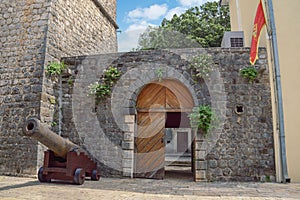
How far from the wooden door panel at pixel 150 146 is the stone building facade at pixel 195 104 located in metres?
0.17

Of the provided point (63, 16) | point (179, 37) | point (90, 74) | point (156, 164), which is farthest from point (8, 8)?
point (179, 37)

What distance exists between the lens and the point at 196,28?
16.1 metres

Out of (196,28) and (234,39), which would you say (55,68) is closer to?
(234,39)

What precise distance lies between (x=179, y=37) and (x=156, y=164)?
1118 cm

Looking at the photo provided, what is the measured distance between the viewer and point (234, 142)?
5961mm

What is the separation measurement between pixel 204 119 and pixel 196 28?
37.6 ft

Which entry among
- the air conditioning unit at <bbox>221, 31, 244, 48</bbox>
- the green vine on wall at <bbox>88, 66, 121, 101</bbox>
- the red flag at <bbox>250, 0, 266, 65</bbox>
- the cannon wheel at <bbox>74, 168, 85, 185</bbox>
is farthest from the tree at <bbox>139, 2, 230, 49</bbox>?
the cannon wheel at <bbox>74, 168, 85, 185</bbox>

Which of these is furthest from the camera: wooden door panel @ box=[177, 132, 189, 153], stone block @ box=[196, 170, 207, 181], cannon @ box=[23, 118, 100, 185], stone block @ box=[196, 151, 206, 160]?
wooden door panel @ box=[177, 132, 189, 153]

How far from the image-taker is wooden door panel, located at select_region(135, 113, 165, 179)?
646cm

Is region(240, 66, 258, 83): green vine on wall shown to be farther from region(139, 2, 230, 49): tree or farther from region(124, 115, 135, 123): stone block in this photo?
region(139, 2, 230, 49): tree

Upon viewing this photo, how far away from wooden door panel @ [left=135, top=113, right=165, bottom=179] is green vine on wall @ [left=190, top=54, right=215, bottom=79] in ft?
4.68

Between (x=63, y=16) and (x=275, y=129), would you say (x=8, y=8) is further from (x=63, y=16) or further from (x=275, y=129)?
(x=275, y=129)

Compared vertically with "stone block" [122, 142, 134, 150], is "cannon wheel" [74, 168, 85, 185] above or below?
below

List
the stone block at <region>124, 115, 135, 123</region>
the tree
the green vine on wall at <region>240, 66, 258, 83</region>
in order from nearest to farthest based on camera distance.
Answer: the green vine on wall at <region>240, 66, 258, 83</region> → the stone block at <region>124, 115, 135, 123</region> → the tree
